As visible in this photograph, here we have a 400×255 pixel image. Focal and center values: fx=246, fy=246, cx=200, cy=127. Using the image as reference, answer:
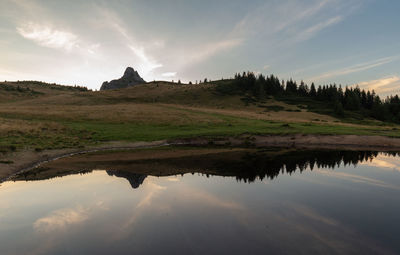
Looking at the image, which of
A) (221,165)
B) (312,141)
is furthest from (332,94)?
(221,165)

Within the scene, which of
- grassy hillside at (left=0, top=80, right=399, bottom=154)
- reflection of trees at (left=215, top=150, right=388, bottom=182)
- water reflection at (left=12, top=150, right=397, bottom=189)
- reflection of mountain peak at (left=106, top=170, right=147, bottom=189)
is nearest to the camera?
reflection of mountain peak at (left=106, top=170, right=147, bottom=189)

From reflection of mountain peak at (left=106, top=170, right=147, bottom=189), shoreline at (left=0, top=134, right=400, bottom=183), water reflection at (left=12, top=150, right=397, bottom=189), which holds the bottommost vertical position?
reflection of mountain peak at (left=106, top=170, right=147, bottom=189)

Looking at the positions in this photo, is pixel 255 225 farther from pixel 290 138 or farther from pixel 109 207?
pixel 290 138

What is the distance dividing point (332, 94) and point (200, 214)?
16827cm

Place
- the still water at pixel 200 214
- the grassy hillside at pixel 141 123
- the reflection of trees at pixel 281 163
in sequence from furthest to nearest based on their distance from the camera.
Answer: the grassy hillside at pixel 141 123 < the reflection of trees at pixel 281 163 < the still water at pixel 200 214

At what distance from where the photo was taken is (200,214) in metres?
15.6

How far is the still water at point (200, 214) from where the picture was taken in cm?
1180

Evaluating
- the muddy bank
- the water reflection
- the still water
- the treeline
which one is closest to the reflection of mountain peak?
the water reflection

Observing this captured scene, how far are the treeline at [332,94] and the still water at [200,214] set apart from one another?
116 meters

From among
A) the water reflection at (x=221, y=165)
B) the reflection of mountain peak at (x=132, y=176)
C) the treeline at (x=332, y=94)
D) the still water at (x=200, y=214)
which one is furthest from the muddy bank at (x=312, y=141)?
the treeline at (x=332, y=94)

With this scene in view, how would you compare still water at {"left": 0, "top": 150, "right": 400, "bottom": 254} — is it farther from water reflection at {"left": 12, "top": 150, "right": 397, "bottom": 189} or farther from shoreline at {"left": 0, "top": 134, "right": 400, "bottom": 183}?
shoreline at {"left": 0, "top": 134, "right": 400, "bottom": 183}

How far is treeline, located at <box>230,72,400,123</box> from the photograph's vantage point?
128375 millimetres

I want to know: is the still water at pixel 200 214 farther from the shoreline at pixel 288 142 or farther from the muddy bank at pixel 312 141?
the muddy bank at pixel 312 141

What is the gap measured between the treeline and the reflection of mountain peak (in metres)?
119
